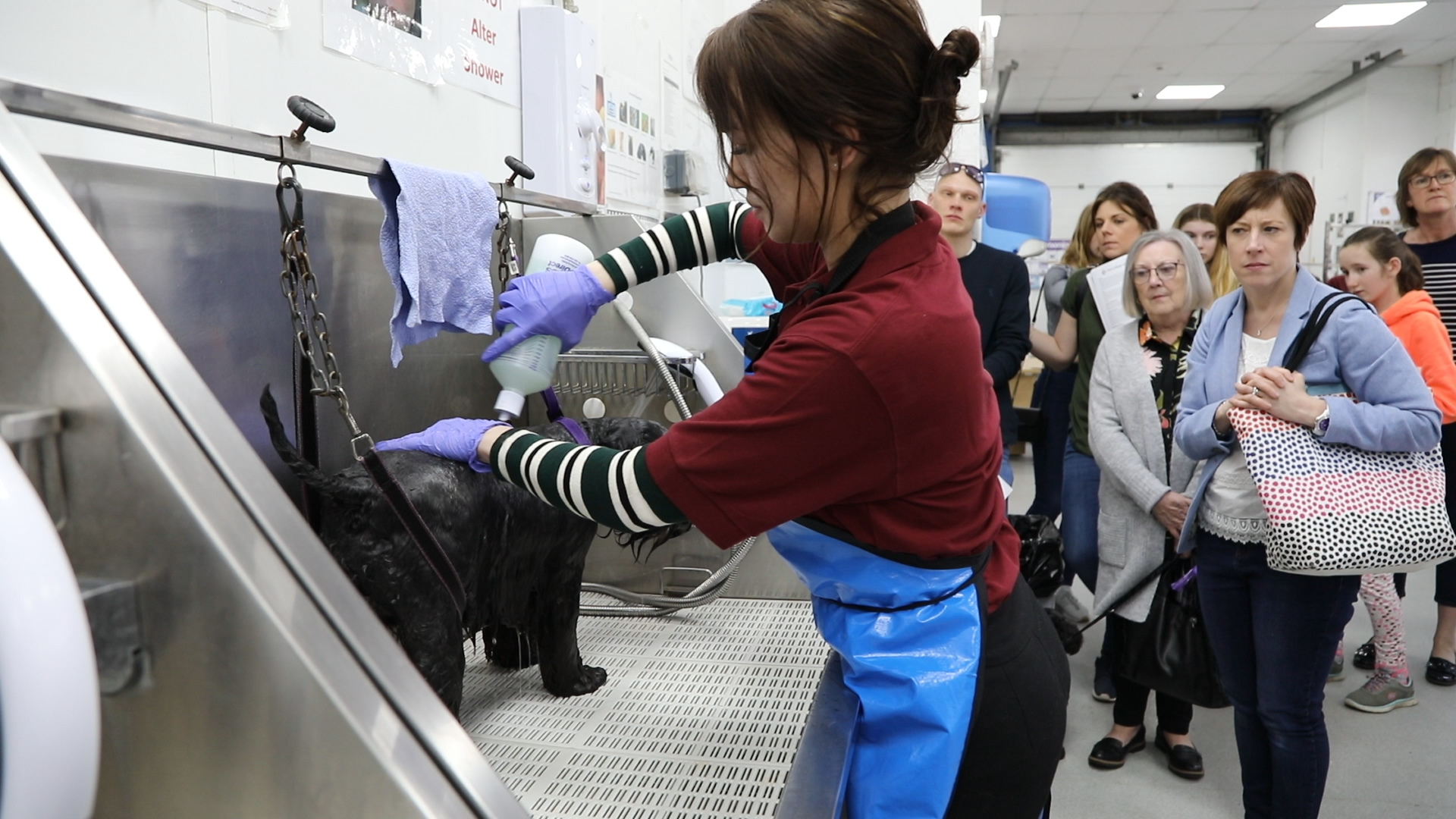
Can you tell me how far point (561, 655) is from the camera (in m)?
1.30

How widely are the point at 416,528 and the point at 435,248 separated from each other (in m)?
0.40

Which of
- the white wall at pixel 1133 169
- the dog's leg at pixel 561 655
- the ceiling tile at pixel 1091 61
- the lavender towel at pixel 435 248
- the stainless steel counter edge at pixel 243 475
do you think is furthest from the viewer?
the white wall at pixel 1133 169

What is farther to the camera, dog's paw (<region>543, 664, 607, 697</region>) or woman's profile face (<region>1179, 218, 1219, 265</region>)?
woman's profile face (<region>1179, 218, 1219, 265</region>)

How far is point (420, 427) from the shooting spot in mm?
1427

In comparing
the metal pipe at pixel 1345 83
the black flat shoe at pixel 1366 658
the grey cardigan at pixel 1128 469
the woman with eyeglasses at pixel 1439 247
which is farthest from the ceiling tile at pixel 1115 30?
the grey cardigan at pixel 1128 469

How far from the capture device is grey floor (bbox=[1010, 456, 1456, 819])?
242cm

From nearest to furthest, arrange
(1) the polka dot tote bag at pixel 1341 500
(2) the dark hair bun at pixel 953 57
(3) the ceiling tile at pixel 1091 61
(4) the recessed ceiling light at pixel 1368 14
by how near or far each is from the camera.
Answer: (2) the dark hair bun at pixel 953 57
(1) the polka dot tote bag at pixel 1341 500
(4) the recessed ceiling light at pixel 1368 14
(3) the ceiling tile at pixel 1091 61

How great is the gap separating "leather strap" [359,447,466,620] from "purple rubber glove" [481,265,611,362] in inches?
11.8

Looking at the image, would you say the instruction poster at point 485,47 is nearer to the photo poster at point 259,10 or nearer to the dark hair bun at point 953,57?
the photo poster at point 259,10

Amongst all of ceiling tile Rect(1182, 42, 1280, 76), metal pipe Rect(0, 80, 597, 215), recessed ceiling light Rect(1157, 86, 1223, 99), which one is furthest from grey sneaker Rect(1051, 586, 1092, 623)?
recessed ceiling light Rect(1157, 86, 1223, 99)

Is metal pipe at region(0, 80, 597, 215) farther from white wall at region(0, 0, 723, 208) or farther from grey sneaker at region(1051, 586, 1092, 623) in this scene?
grey sneaker at region(1051, 586, 1092, 623)

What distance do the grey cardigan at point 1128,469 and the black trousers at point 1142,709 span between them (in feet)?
0.78

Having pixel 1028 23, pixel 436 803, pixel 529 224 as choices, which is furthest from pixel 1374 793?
pixel 1028 23

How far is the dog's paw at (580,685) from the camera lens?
1309 millimetres
